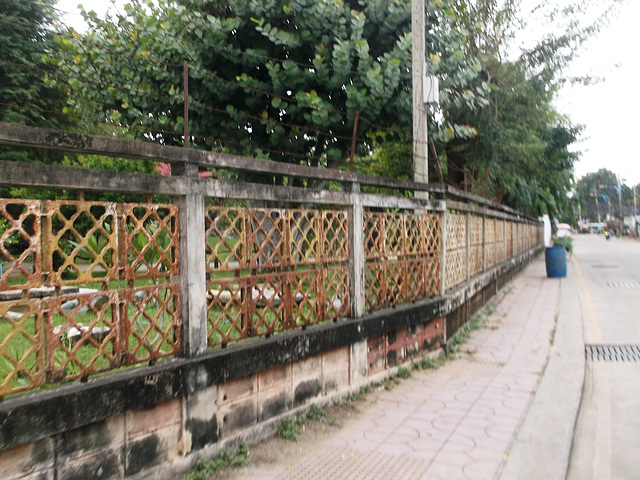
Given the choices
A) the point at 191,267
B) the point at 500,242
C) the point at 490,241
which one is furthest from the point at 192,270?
the point at 500,242

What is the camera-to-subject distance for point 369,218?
5.39m

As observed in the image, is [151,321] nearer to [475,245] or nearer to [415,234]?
[415,234]

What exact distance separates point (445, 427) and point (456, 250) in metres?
3.88

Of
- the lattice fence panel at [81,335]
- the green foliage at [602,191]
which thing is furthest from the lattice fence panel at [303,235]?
the green foliage at [602,191]

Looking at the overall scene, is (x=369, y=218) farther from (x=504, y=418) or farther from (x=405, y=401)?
(x=504, y=418)

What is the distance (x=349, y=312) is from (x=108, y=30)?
20.9 ft

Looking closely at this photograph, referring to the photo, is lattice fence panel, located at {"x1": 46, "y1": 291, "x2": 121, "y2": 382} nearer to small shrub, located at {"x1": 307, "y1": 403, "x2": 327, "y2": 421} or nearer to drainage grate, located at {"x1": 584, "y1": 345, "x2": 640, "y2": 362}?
small shrub, located at {"x1": 307, "y1": 403, "x2": 327, "y2": 421}

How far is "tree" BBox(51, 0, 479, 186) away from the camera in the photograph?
7.63 m

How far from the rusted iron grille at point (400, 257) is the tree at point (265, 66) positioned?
1825 mm

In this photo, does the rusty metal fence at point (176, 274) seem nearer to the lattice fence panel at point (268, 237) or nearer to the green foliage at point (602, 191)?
the lattice fence panel at point (268, 237)

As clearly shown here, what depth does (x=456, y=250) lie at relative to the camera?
788cm

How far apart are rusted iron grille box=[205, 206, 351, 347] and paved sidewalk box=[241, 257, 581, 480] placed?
0.96 m

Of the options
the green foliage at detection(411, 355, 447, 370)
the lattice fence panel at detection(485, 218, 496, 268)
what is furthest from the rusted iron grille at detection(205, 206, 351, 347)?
the lattice fence panel at detection(485, 218, 496, 268)

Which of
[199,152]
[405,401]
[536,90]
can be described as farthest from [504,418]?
[536,90]
